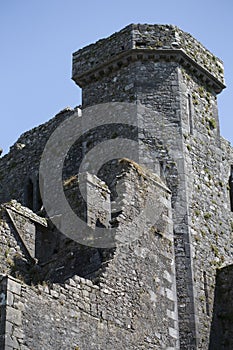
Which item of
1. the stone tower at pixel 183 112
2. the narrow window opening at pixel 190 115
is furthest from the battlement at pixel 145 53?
the narrow window opening at pixel 190 115

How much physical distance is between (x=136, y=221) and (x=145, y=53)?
6.11m

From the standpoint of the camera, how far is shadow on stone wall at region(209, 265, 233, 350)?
2141 centimetres

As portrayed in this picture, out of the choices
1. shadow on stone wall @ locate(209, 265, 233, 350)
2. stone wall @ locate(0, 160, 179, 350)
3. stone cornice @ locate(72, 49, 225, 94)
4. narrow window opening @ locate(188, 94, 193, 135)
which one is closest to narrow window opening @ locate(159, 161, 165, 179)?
stone wall @ locate(0, 160, 179, 350)

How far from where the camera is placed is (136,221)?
20422 mm

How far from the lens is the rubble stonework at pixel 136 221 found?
57.7 feet

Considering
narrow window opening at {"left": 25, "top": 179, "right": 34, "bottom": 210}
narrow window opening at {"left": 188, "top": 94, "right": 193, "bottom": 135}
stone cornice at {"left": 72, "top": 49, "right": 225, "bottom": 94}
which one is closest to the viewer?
narrow window opening at {"left": 188, "top": 94, "right": 193, "bottom": 135}

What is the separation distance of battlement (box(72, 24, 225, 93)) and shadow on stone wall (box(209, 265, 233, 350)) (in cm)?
617

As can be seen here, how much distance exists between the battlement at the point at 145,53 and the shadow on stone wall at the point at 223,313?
20.3ft

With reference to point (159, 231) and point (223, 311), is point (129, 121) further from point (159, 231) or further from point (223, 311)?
point (223, 311)

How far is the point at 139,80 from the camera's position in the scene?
24.3m

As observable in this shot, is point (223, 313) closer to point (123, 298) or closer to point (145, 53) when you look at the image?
point (123, 298)

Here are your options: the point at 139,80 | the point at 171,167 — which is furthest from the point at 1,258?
the point at 139,80

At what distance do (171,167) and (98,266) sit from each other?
5070mm

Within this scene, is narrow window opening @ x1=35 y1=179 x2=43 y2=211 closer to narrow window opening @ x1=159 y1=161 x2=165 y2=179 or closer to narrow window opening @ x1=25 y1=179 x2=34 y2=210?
narrow window opening @ x1=25 y1=179 x2=34 y2=210
